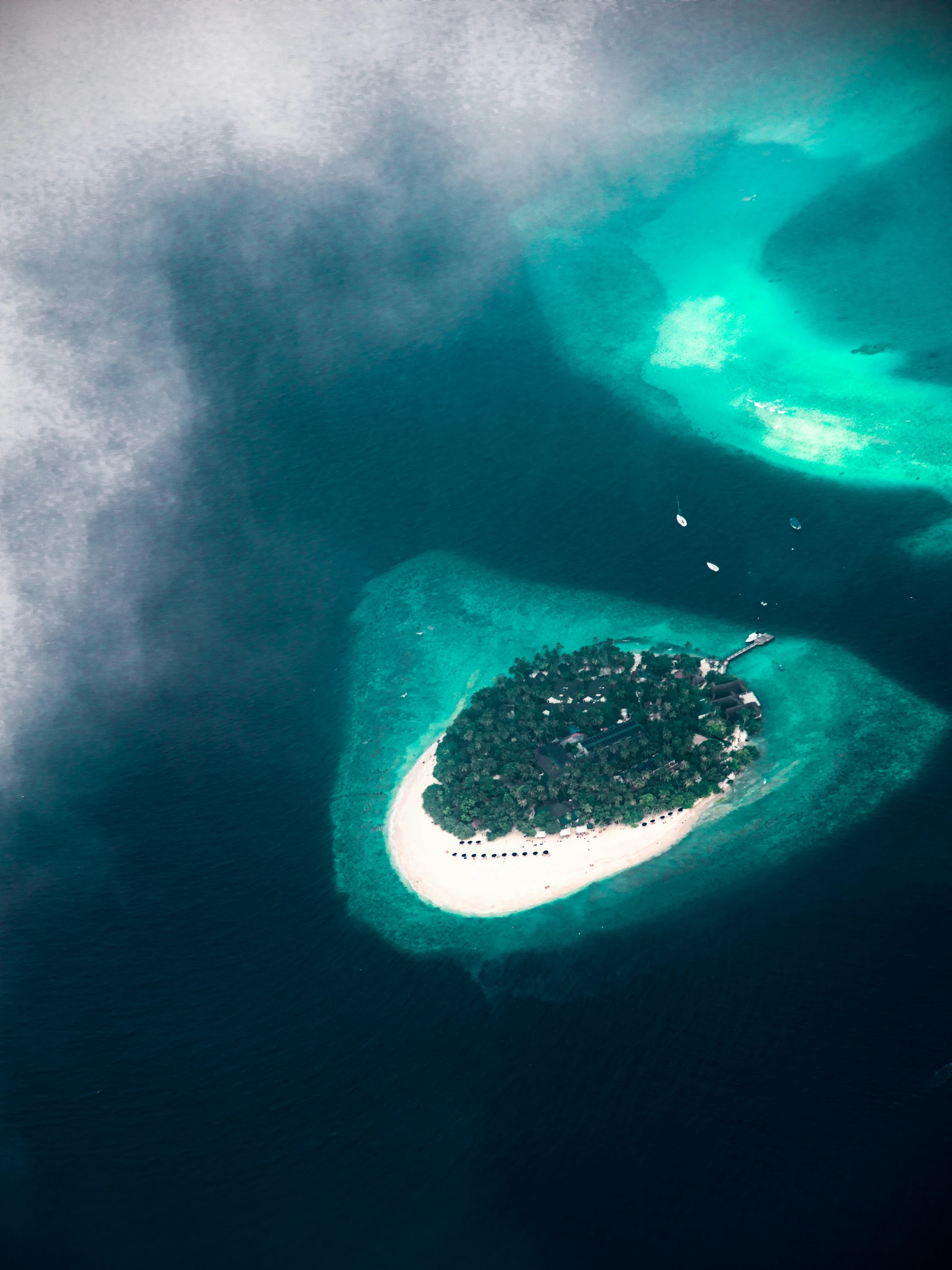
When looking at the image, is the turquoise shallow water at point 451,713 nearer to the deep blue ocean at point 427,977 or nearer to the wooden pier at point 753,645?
the deep blue ocean at point 427,977

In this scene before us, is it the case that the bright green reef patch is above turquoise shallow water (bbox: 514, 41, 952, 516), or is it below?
below

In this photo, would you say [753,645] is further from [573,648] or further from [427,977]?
[427,977]

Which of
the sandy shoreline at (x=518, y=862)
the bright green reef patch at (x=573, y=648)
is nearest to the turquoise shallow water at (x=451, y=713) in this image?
the bright green reef patch at (x=573, y=648)

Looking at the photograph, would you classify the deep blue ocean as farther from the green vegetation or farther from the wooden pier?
the green vegetation

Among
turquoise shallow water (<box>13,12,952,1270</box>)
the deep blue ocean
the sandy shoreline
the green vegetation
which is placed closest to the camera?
the deep blue ocean

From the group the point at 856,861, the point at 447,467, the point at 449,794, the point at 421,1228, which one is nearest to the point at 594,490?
the point at 447,467

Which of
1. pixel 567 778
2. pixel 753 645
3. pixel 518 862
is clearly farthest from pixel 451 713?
pixel 753 645

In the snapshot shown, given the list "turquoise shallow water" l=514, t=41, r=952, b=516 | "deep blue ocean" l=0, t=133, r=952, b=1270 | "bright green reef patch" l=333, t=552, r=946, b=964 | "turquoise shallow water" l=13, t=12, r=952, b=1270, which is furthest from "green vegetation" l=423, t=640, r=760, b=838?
"turquoise shallow water" l=514, t=41, r=952, b=516
